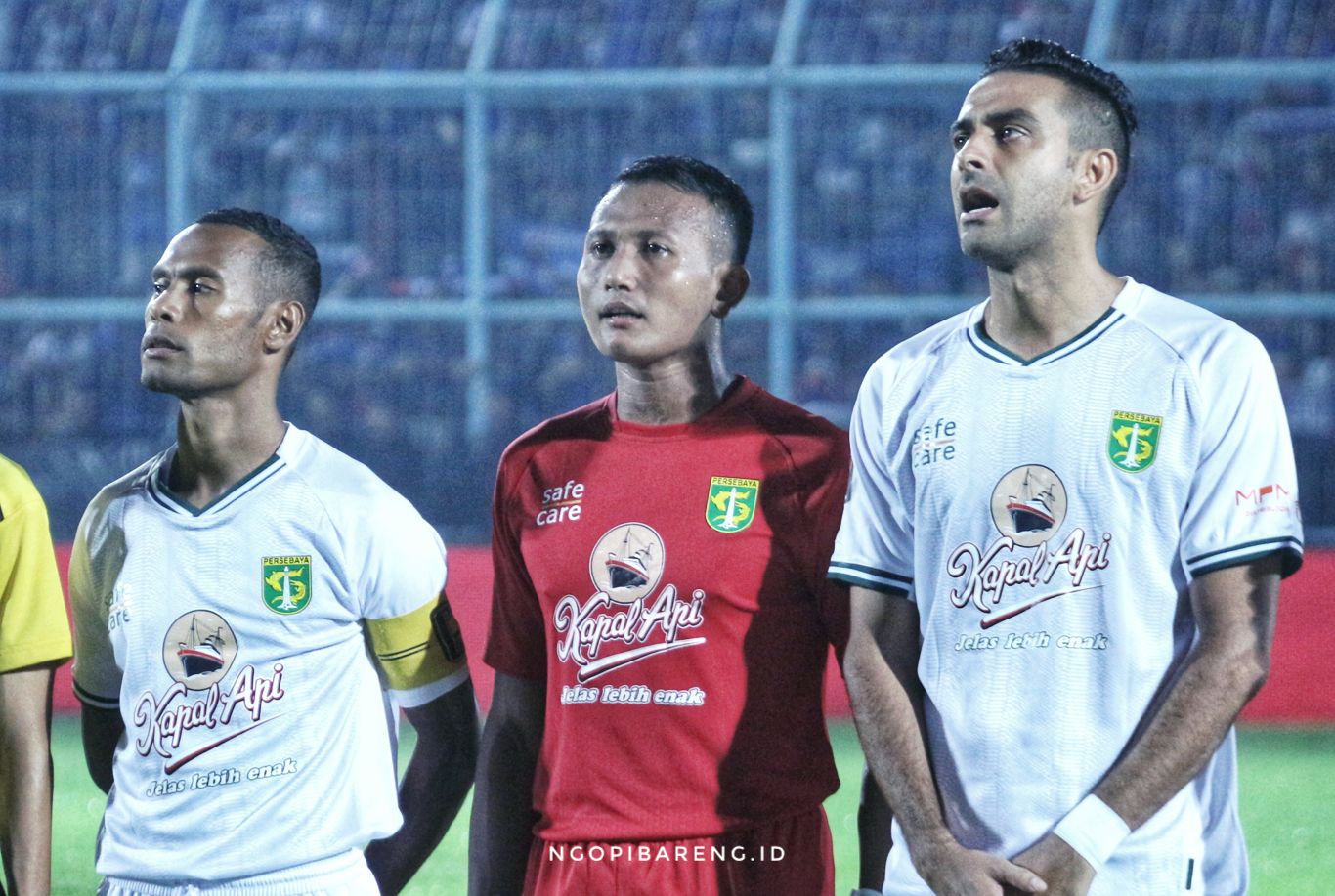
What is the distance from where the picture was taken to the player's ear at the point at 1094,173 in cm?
231

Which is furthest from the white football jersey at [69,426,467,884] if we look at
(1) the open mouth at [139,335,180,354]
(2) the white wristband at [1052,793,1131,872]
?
(2) the white wristband at [1052,793,1131,872]

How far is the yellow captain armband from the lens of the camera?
2.64 m

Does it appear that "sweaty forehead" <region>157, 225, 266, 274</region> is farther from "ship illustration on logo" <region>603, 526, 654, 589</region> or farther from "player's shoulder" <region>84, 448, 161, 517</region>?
"ship illustration on logo" <region>603, 526, 654, 589</region>

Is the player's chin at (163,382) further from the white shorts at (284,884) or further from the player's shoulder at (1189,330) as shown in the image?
the player's shoulder at (1189,330)

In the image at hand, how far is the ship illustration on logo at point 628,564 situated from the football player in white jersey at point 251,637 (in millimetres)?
289

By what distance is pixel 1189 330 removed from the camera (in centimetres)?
226

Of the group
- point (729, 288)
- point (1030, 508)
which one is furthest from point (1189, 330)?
point (729, 288)

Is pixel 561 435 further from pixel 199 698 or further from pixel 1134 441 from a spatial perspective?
pixel 1134 441

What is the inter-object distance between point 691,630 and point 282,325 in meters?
0.84

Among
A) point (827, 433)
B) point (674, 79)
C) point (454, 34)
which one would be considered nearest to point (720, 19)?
point (674, 79)

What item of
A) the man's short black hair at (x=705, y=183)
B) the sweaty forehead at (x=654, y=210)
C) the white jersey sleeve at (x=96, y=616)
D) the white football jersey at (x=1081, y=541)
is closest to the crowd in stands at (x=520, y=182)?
the man's short black hair at (x=705, y=183)

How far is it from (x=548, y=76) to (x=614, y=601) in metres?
7.50

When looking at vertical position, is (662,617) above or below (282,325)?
below

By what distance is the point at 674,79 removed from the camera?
9594 mm
